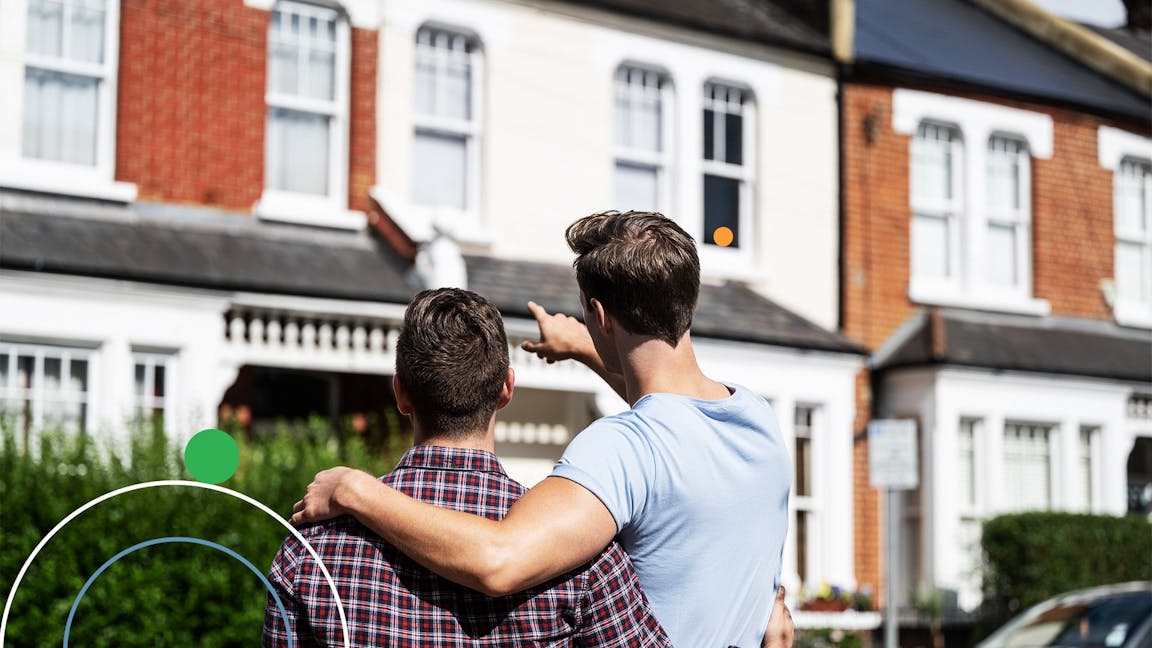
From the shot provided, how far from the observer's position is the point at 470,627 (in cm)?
281

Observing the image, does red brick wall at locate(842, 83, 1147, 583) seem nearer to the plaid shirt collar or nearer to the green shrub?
the green shrub

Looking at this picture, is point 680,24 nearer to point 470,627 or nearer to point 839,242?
point 839,242

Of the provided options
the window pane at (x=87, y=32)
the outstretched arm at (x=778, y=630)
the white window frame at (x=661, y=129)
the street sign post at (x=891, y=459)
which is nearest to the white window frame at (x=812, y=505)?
the white window frame at (x=661, y=129)

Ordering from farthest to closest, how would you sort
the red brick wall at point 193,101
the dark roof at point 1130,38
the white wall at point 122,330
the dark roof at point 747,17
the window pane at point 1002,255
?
the dark roof at point 1130,38 → the window pane at point 1002,255 → the dark roof at point 747,17 → the red brick wall at point 193,101 → the white wall at point 122,330

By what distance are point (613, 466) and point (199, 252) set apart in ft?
36.4

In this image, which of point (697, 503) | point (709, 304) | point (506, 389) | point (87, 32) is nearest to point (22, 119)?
point (87, 32)

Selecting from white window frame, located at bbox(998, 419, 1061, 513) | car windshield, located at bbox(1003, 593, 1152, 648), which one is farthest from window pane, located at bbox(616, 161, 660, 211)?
car windshield, located at bbox(1003, 593, 1152, 648)

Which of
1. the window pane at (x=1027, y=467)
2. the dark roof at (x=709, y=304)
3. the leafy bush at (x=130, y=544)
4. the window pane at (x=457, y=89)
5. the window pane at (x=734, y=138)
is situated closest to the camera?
the leafy bush at (x=130, y=544)

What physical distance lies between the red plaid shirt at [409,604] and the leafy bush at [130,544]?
6.90 meters

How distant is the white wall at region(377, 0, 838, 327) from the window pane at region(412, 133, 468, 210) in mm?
225

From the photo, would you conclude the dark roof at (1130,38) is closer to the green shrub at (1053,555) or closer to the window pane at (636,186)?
the green shrub at (1053,555)

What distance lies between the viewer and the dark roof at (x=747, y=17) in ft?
54.5

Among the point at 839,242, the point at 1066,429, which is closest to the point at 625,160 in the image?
the point at 839,242

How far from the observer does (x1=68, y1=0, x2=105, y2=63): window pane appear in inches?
534
